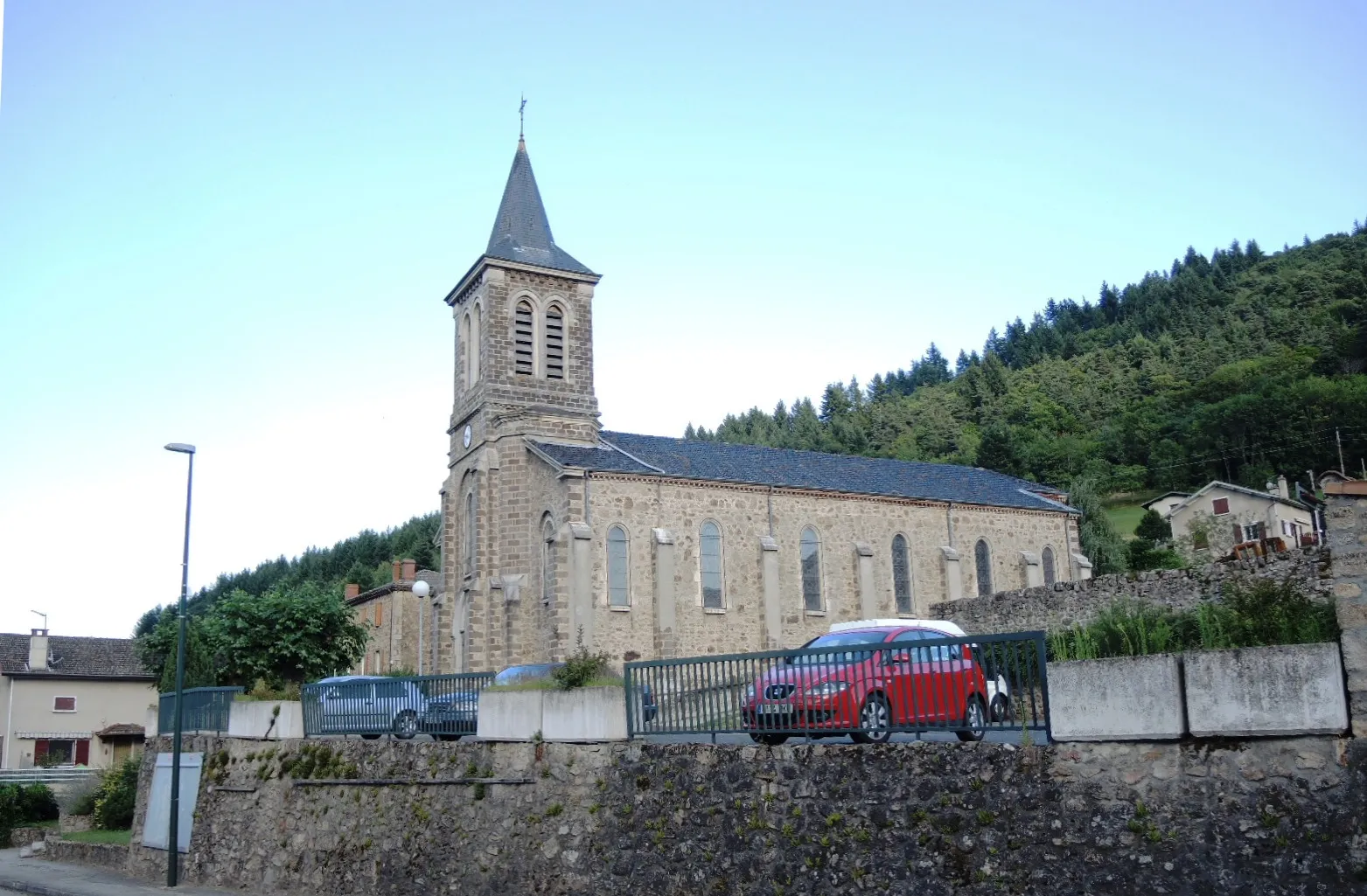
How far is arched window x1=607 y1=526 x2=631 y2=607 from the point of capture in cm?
3509

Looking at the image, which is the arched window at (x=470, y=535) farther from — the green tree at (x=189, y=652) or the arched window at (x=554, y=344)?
the green tree at (x=189, y=652)

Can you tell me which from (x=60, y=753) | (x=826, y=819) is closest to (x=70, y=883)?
(x=826, y=819)

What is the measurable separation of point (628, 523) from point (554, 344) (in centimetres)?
856

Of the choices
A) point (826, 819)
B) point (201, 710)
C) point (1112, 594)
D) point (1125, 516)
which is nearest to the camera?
point (826, 819)

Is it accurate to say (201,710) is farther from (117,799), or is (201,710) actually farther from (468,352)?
(468,352)

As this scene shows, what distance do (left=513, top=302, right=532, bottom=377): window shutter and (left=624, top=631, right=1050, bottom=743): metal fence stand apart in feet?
86.4

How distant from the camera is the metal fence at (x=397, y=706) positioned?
1791 cm

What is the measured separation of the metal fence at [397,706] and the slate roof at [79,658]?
3782 centimetres

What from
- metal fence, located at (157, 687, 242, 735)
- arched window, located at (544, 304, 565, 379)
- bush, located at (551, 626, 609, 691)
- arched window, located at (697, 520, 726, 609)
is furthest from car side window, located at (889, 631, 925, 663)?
arched window, located at (544, 304, 565, 379)

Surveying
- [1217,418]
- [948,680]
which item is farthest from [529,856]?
[1217,418]

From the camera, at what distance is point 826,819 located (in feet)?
38.8

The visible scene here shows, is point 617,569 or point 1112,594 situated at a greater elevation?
point 617,569

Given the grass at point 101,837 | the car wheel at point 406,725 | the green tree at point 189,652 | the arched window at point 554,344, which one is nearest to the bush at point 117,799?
the grass at point 101,837

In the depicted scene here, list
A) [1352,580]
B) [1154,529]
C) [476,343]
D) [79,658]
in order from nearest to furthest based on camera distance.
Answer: [1352,580] → [476,343] → [79,658] → [1154,529]
